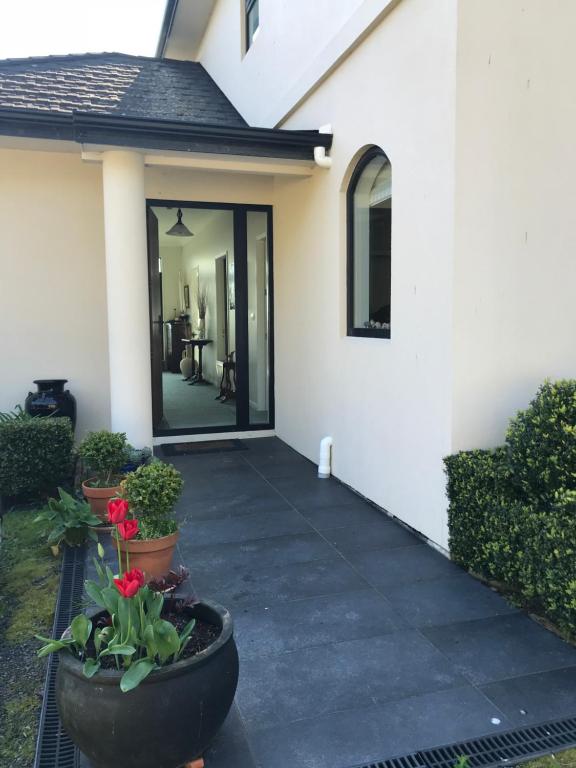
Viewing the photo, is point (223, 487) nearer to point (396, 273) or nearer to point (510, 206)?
point (396, 273)

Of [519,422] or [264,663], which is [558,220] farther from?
[264,663]

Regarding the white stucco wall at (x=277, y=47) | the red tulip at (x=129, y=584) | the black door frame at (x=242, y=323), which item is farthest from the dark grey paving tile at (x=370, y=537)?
the white stucco wall at (x=277, y=47)

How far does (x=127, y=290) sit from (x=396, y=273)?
2579 mm

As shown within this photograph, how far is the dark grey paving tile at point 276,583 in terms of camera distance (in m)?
3.55

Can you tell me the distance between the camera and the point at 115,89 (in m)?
7.63

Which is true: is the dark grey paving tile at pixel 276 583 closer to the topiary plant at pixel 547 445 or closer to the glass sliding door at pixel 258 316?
the topiary plant at pixel 547 445

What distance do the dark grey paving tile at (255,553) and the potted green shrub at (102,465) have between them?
0.79 metres

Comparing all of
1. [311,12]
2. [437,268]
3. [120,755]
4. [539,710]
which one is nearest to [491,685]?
[539,710]

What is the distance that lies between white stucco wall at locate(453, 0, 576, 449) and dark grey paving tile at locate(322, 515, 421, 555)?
897 mm

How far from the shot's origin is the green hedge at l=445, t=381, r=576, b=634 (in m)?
2.94

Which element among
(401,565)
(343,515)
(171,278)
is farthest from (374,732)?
(171,278)

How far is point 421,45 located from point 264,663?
3915 millimetres

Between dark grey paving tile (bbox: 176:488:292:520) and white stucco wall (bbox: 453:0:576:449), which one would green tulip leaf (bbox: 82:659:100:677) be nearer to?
white stucco wall (bbox: 453:0:576:449)

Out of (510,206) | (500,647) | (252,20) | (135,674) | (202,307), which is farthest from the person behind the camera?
(202,307)
